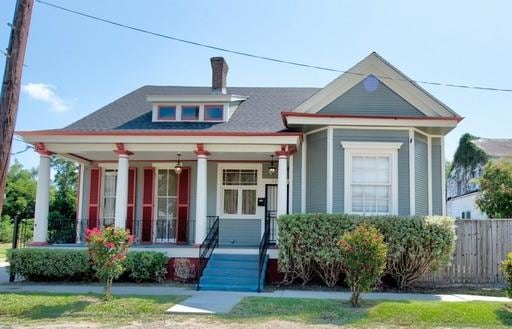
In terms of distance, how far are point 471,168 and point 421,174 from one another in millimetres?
19910

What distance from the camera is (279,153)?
13.4m

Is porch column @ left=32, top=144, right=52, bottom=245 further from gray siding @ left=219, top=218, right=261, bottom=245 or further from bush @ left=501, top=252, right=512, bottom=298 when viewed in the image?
bush @ left=501, top=252, right=512, bottom=298

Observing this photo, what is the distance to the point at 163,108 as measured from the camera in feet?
52.6

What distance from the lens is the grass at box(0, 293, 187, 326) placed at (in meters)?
8.62

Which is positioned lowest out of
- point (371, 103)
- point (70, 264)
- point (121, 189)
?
point (70, 264)

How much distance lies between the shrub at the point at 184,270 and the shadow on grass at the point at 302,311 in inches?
125

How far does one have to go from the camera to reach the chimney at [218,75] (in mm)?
17828

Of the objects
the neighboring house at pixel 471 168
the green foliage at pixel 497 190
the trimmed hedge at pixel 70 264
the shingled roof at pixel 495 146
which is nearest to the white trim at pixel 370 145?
the trimmed hedge at pixel 70 264

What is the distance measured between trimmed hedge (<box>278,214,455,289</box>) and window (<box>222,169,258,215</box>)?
3734 mm

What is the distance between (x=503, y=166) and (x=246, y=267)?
47.1ft

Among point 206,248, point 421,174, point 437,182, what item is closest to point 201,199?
point 206,248

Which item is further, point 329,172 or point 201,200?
point 201,200

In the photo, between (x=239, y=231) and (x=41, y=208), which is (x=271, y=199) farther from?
(x=41, y=208)

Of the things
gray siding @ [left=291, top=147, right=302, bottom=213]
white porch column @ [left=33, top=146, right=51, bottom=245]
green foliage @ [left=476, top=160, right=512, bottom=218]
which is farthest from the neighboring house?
white porch column @ [left=33, top=146, right=51, bottom=245]
